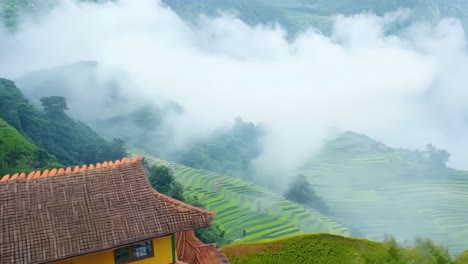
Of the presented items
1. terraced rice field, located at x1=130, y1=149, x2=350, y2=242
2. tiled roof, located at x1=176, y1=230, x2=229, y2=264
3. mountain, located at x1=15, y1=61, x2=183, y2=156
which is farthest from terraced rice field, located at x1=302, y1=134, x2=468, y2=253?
tiled roof, located at x1=176, y1=230, x2=229, y2=264

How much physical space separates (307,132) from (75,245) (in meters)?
133

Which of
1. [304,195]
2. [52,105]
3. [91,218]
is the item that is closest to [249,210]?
[304,195]

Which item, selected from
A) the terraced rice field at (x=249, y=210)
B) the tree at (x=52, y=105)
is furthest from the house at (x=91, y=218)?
the tree at (x=52, y=105)

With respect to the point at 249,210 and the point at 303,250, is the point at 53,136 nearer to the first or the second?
the point at 249,210

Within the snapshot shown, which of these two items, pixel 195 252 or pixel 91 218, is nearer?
pixel 91 218

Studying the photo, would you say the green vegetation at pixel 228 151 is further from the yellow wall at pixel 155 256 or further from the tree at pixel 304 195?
the yellow wall at pixel 155 256

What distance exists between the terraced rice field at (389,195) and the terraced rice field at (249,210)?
7.71 meters

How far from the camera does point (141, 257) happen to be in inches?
628

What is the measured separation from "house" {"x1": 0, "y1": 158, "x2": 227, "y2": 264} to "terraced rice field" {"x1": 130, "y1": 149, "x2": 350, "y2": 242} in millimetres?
49704

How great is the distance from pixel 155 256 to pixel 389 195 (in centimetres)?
8697

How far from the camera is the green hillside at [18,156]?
200 ft

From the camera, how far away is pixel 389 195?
97.0 meters

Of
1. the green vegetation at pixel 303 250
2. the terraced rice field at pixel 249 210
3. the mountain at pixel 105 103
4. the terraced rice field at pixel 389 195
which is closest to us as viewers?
the green vegetation at pixel 303 250

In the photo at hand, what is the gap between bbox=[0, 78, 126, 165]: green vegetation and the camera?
8012 centimetres
